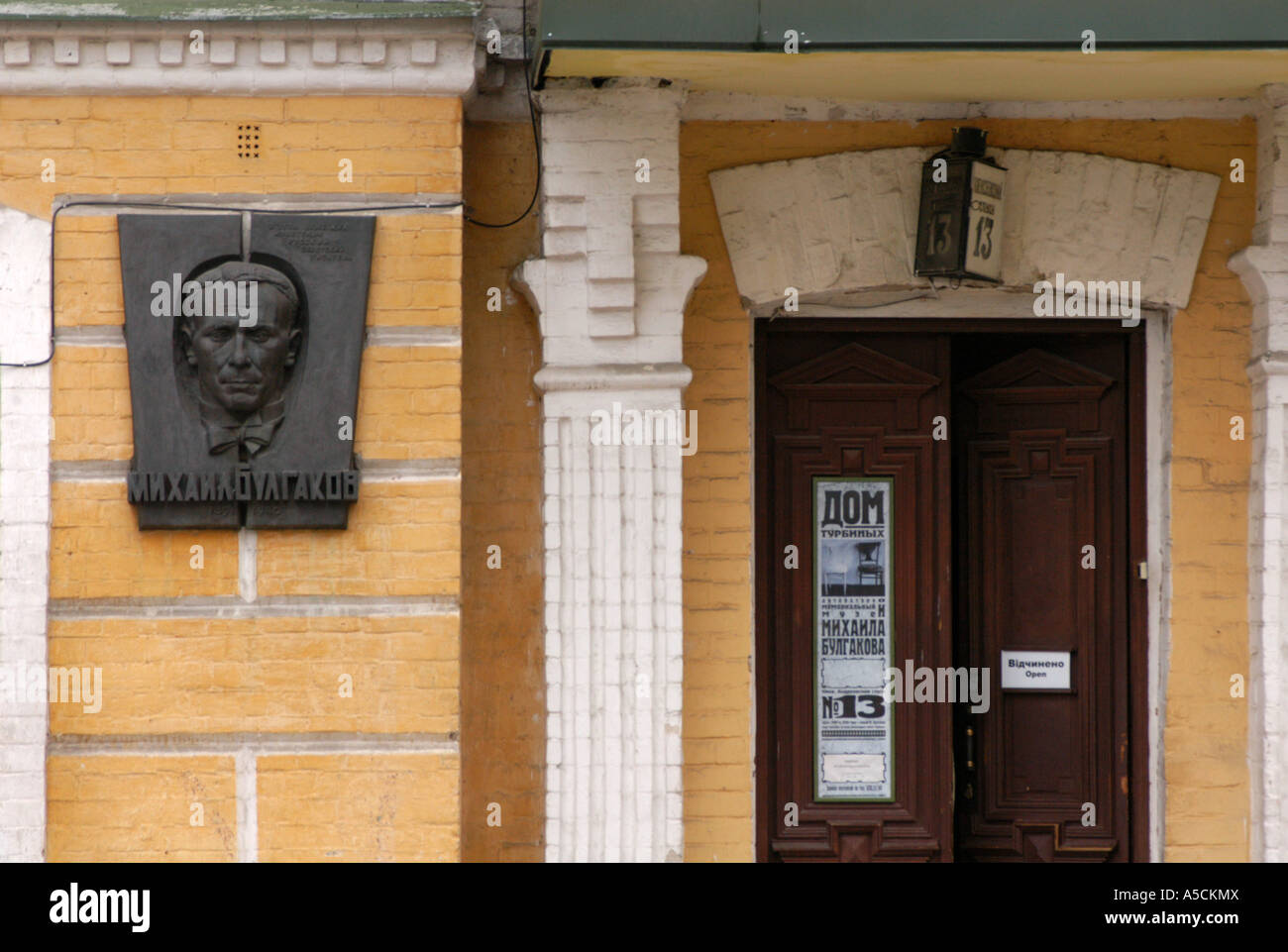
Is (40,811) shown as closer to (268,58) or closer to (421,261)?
(421,261)

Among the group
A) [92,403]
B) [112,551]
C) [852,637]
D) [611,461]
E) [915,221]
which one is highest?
[915,221]

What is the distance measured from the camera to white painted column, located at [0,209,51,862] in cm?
491

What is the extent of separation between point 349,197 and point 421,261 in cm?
33

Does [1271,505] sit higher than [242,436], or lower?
lower

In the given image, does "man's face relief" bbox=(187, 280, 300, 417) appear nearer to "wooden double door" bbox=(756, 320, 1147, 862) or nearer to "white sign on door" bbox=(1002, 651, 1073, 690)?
"wooden double door" bbox=(756, 320, 1147, 862)

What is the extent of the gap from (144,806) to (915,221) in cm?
349

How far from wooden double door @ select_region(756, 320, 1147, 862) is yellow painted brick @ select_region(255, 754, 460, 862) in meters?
1.30

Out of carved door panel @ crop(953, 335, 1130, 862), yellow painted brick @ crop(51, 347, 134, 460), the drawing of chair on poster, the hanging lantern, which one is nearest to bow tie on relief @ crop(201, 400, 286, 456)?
yellow painted brick @ crop(51, 347, 134, 460)

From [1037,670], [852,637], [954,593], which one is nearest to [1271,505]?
[1037,670]

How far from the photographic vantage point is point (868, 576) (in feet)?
18.6

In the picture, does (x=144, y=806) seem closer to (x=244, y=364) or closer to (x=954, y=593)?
(x=244, y=364)

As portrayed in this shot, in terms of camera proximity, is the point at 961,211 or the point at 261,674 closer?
the point at 261,674

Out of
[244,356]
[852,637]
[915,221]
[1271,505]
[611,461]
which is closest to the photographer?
[244,356]

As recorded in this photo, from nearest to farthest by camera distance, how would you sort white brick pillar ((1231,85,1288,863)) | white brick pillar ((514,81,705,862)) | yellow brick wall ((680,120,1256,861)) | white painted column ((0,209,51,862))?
white painted column ((0,209,51,862))
white brick pillar ((514,81,705,862))
white brick pillar ((1231,85,1288,863))
yellow brick wall ((680,120,1256,861))
